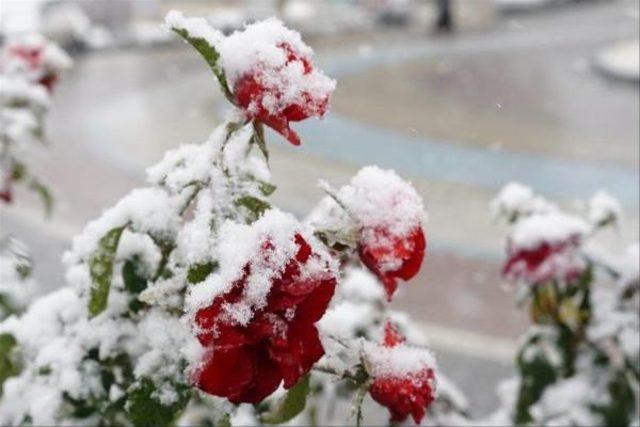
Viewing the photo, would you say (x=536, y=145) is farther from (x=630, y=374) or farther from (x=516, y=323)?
(x=630, y=374)

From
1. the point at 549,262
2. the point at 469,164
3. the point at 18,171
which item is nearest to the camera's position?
the point at 549,262

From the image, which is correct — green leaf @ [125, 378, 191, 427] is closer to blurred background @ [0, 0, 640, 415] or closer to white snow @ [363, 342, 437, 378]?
white snow @ [363, 342, 437, 378]

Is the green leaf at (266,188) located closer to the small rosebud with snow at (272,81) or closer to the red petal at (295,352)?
the small rosebud with snow at (272,81)

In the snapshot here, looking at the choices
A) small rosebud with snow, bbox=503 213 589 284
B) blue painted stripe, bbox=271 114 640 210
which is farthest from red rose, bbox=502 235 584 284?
blue painted stripe, bbox=271 114 640 210

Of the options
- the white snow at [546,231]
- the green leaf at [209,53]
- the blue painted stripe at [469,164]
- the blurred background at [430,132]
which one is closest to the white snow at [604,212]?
the white snow at [546,231]

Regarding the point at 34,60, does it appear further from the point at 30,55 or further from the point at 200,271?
the point at 200,271

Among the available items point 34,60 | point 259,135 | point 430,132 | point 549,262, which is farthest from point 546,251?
point 430,132
